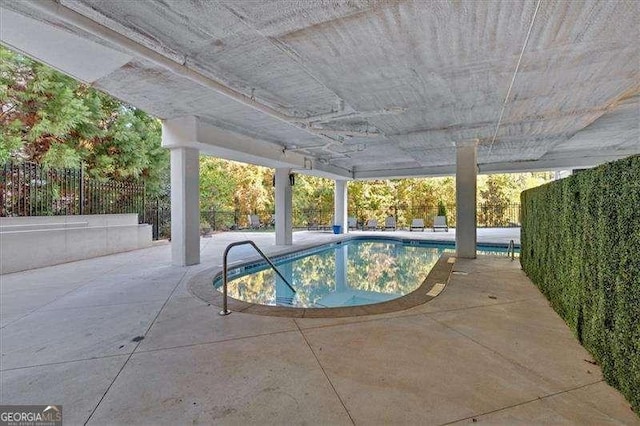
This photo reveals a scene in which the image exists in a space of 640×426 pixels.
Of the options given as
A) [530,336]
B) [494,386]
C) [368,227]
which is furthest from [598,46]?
[368,227]

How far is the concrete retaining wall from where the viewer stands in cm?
599

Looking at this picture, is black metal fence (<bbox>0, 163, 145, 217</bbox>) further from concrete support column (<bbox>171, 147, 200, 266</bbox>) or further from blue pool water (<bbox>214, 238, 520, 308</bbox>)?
blue pool water (<bbox>214, 238, 520, 308</bbox>)

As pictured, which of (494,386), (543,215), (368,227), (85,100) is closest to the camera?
(494,386)

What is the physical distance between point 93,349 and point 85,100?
9.60 metres

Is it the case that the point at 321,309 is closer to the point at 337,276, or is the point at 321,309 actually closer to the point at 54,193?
the point at 337,276

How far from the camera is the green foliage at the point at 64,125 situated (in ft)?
25.2

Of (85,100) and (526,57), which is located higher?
(85,100)

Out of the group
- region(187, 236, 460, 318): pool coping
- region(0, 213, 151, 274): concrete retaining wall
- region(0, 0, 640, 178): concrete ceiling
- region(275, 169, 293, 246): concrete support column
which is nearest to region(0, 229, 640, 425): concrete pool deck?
region(187, 236, 460, 318): pool coping

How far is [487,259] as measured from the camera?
720 centimetres

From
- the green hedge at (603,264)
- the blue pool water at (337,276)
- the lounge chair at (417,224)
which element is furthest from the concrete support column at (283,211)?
the lounge chair at (417,224)

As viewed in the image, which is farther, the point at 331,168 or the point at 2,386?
the point at 331,168

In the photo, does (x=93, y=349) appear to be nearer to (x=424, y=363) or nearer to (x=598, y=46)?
(x=424, y=363)

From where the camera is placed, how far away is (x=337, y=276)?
7.57m

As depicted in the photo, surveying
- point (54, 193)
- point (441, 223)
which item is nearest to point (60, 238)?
point (54, 193)
